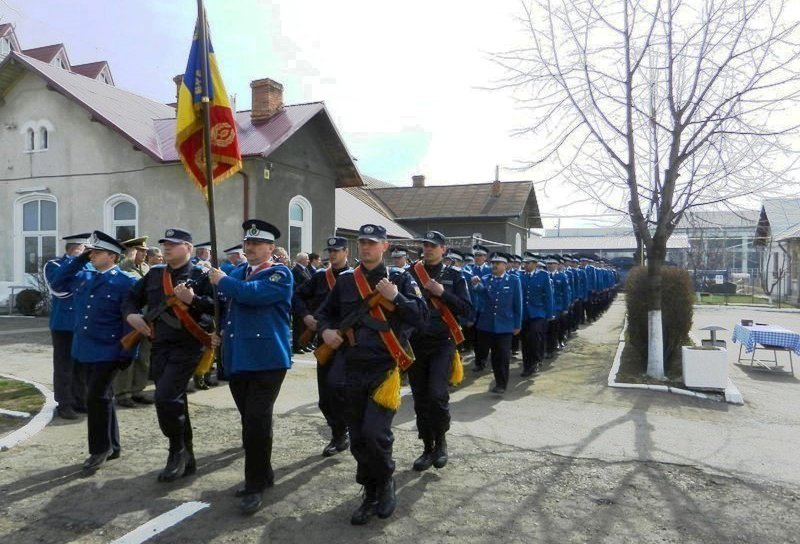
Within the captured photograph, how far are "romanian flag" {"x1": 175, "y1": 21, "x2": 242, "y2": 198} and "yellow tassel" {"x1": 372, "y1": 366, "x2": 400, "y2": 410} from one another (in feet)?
8.41

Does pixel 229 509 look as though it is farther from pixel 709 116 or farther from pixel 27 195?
pixel 27 195

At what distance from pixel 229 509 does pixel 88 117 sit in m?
16.7

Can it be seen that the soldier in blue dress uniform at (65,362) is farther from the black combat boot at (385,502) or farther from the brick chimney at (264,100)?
the brick chimney at (264,100)

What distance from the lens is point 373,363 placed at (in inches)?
162

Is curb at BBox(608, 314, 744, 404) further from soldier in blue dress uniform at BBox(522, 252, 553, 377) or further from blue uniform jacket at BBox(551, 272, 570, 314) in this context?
blue uniform jacket at BBox(551, 272, 570, 314)

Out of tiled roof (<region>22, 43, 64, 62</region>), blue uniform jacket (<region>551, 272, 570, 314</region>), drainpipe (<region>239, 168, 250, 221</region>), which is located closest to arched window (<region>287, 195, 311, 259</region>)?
drainpipe (<region>239, 168, 250, 221</region>)

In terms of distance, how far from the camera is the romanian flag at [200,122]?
17.1 feet

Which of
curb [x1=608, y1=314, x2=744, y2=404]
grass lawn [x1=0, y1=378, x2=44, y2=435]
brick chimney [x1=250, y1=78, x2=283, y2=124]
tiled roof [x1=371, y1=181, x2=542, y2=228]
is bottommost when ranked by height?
curb [x1=608, y1=314, x2=744, y2=404]

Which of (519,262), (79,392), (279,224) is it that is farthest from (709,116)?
(279,224)

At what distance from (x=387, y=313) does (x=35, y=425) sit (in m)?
4.31

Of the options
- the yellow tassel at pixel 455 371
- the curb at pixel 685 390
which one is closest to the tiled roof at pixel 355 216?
the curb at pixel 685 390

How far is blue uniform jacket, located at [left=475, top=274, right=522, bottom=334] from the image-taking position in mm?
8271

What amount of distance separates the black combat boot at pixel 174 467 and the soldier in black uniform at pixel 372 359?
1503 mm

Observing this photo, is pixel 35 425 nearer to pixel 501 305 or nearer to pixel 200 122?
pixel 200 122
